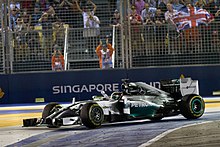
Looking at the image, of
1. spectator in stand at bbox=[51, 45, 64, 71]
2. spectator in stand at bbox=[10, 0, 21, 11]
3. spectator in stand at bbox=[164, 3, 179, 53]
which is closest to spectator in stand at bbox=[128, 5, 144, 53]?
spectator in stand at bbox=[164, 3, 179, 53]

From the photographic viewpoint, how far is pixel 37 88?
20328 mm

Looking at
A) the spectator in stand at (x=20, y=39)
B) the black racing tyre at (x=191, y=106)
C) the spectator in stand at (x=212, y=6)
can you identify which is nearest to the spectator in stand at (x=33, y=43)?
the spectator in stand at (x=20, y=39)

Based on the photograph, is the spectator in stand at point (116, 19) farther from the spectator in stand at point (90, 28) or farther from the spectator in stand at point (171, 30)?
the spectator in stand at point (171, 30)

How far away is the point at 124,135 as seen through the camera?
9.62 metres

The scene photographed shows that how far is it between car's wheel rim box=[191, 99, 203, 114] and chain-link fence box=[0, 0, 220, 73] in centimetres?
817

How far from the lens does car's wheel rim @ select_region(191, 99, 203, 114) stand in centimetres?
1206

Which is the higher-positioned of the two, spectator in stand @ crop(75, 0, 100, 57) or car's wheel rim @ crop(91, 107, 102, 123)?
spectator in stand @ crop(75, 0, 100, 57)

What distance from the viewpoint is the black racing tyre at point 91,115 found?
10594 millimetres

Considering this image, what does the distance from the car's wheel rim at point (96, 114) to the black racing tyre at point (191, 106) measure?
2043mm

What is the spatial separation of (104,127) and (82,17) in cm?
982

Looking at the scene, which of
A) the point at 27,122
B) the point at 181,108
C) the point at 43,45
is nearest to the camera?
the point at 27,122

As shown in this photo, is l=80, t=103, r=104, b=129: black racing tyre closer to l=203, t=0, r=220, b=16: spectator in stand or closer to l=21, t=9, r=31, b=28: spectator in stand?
l=21, t=9, r=31, b=28: spectator in stand

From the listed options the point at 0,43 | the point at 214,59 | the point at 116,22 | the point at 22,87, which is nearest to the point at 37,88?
the point at 22,87

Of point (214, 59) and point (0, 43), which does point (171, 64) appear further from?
point (0, 43)
